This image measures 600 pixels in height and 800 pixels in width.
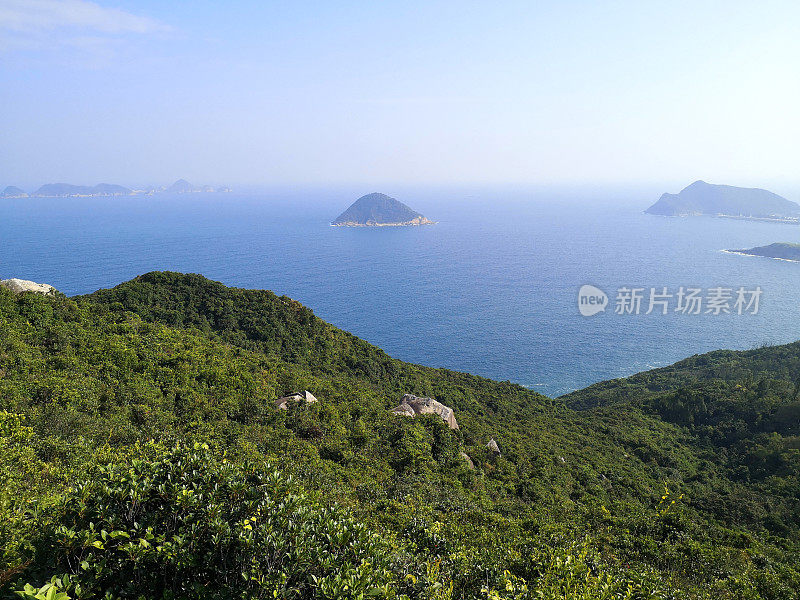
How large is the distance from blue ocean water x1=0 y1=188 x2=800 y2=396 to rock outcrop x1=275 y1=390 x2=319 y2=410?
51.8m

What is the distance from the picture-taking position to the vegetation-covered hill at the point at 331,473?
6.64 meters

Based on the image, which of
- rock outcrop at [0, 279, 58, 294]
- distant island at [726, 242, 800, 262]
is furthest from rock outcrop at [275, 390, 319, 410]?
distant island at [726, 242, 800, 262]

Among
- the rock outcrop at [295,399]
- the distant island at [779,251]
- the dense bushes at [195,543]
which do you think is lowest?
the rock outcrop at [295,399]

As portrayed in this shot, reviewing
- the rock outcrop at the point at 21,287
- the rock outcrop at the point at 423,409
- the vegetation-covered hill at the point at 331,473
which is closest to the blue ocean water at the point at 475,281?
the vegetation-covered hill at the point at 331,473

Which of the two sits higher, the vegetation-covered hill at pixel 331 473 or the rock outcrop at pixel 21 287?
the rock outcrop at pixel 21 287

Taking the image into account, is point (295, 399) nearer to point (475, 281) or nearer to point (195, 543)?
point (195, 543)

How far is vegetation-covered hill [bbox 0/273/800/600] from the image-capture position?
664cm

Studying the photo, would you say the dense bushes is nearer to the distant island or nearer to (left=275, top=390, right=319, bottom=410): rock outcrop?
(left=275, top=390, right=319, bottom=410): rock outcrop

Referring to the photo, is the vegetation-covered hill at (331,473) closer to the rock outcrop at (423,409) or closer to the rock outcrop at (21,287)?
the rock outcrop at (423,409)

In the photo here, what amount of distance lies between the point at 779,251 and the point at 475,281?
13365cm

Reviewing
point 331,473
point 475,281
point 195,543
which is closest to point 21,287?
point 331,473

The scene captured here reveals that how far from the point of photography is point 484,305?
109 metres

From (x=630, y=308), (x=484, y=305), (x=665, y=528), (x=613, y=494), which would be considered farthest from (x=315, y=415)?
(x=630, y=308)

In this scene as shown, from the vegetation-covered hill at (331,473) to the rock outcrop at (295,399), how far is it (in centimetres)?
81
